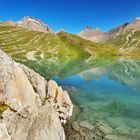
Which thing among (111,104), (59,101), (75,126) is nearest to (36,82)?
(59,101)

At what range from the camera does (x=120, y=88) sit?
76250 mm

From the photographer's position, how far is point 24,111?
30.0 metres

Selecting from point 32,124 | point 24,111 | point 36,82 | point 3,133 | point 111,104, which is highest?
point 36,82

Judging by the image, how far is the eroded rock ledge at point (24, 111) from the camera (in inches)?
1100

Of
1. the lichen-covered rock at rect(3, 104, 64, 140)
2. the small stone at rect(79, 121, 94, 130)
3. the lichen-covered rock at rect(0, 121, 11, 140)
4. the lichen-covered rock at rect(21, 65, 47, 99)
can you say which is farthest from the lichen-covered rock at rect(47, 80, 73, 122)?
the lichen-covered rock at rect(0, 121, 11, 140)

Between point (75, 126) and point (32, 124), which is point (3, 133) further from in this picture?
point (75, 126)

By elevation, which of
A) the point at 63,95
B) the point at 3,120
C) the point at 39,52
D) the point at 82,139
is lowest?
the point at 82,139

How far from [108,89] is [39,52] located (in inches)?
4988

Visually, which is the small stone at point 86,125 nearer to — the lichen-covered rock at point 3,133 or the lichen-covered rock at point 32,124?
the lichen-covered rock at point 32,124

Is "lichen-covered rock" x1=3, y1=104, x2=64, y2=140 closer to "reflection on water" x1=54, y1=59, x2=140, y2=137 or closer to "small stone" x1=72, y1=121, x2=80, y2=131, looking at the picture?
"small stone" x1=72, y1=121, x2=80, y2=131

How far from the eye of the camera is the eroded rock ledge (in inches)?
1100

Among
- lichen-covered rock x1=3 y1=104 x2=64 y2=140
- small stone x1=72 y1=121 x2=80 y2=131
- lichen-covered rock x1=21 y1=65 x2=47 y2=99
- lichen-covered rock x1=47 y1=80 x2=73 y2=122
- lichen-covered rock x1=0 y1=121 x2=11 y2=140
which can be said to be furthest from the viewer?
lichen-covered rock x1=47 y1=80 x2=73 y2=122

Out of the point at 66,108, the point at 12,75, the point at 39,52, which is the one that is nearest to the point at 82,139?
the point at 66,108

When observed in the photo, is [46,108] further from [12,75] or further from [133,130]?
[133,130]
